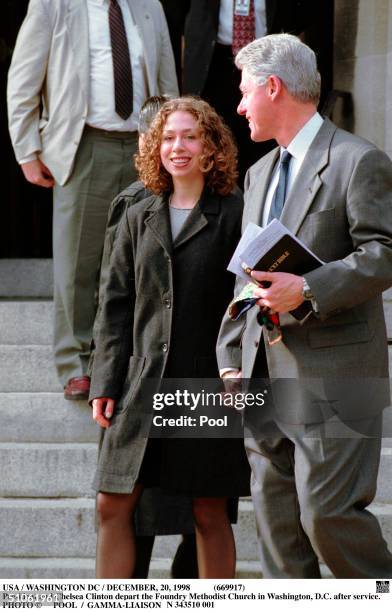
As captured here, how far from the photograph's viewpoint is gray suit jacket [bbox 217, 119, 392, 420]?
360 cm

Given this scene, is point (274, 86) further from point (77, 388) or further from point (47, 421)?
point (47, 421)

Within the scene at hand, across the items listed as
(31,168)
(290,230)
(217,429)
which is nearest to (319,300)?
(290,230)

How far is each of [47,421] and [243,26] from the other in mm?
2272

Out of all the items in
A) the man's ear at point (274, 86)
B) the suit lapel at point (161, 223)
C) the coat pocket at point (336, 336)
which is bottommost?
the coat pocket at point (336, 336)

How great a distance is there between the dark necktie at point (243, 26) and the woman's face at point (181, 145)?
192 centimetres

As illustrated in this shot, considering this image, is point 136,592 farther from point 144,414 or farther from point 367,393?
point 367,393

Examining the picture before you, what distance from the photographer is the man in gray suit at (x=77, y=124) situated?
571 centimetres

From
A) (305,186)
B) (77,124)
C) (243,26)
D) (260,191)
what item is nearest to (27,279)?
(77,124)

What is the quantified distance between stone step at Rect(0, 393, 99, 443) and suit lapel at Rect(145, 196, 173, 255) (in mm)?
1539

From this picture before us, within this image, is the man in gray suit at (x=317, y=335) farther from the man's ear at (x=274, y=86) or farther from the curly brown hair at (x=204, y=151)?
the curly brown hair at (x=204, y=151)

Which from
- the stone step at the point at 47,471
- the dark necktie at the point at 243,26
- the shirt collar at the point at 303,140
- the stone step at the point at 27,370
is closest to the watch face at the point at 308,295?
the shirt collar at the point at 303,140

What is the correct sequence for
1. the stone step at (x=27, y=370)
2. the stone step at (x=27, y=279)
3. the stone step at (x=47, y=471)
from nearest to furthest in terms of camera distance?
the stone step at (x=47, y=471), the stone step at (x=27, y=370), the stone step at (x=27, y=279)

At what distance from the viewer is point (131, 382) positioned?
4.31 meters

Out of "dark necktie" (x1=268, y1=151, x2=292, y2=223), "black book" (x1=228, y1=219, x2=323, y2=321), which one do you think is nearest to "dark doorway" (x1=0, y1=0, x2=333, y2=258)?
"dark necktie" (x1=268, y1=151, x2=292, y2=223)
